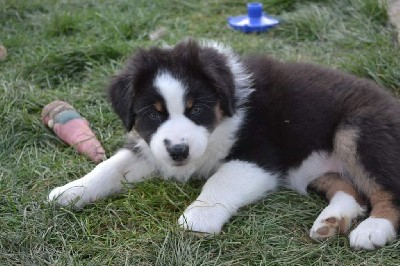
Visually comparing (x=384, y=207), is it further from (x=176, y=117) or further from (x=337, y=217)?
(x=176, y=117)

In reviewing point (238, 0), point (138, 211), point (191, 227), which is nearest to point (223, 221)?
point (191, 227)

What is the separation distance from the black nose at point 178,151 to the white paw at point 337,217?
2.75 ft

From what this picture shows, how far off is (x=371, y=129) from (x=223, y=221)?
1.04 metres

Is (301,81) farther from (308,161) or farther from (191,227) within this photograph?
(191,227)

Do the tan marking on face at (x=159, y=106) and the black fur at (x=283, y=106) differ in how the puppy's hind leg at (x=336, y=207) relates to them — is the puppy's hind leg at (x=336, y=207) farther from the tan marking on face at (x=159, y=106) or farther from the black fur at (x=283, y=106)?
the tan marking on face at (x=159, y=106)

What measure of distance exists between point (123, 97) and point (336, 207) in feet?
4.73

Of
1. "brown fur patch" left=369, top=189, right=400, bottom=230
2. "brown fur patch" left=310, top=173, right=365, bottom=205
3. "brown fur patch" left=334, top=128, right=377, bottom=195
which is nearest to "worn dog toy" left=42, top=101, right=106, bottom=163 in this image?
"brown fur patch" left=310, top=173, right=365, bottom=205

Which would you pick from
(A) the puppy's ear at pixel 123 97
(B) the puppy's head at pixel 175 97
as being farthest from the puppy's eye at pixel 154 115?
(A) the puppy's ear at pixel 123 97

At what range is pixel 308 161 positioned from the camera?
4066 mm

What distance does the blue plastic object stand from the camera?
698 cm

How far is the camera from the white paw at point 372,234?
3.40 m

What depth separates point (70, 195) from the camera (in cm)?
388

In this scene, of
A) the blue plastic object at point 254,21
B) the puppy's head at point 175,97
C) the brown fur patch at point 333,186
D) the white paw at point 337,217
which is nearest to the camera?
the white paw at point 337,217

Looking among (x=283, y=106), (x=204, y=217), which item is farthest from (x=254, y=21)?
(x=204, y=217)
